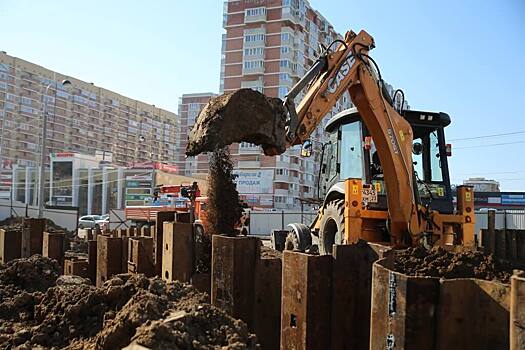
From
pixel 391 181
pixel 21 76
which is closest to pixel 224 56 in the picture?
pixel 21 76

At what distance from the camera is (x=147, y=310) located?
284cm

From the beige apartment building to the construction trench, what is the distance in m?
75.2

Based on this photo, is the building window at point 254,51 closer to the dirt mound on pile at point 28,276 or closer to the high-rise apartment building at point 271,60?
the high-rise apartment building at point 271,60

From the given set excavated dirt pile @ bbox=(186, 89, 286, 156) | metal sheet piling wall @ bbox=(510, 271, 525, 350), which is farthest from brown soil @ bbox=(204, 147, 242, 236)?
metal sheet piling wall @ bbox=(510, 271, 525, 350)

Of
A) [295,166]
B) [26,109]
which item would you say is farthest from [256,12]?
[26,109]

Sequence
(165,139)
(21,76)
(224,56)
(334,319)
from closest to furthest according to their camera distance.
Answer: (334,319), (224,56), (21,76), (165,139)

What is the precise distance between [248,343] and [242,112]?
10.9 feet

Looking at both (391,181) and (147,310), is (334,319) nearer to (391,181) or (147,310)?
(147,310)

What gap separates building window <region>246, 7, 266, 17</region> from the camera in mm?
75500

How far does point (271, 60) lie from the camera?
249 ft

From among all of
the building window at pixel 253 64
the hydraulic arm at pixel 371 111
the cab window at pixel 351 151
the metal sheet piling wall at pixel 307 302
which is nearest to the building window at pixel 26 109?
the building window at pixel 253 64

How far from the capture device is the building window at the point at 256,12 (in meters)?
75.5

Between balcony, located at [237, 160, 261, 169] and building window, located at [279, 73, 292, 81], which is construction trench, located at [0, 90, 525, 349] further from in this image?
building window, located at [279, 73, 292, 81]

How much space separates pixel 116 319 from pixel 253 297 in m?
1.68
